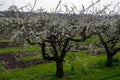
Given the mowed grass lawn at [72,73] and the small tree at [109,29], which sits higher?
the small tree at [109,29]

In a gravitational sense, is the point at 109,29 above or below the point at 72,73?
above

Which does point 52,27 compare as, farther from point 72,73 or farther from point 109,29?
point 109,29

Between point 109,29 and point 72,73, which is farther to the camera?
point 109,29

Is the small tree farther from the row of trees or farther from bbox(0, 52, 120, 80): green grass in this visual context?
bbox(0, 52, 120, 80): green grass

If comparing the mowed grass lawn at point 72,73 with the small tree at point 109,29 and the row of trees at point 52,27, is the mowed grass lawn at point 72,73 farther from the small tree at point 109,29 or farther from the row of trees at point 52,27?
the small tree at point 109,29

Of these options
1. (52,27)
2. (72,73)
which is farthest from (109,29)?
(52,27)

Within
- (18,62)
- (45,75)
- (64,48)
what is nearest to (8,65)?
(18,62)

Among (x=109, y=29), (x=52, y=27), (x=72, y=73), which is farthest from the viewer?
(x=109, y=29)

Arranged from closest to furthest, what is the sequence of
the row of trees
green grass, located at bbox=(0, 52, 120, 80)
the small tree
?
the row of trees
the small tree
green grass, located at bbox=(0, 52, 120, 80)

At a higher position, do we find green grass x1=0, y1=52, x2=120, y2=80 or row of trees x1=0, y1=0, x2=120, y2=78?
row of trees x1=0, y1=0, x2=120, y2=78

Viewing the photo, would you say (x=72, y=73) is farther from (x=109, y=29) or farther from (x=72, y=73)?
(x=109, y=29)

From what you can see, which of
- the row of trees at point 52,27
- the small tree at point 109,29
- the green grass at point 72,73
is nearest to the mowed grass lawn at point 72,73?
the green grass at point 72,73

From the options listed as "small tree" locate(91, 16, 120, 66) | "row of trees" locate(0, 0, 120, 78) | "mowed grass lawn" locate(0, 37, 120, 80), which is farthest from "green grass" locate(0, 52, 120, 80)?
"small tree" locate(91, 16, 120, 66)

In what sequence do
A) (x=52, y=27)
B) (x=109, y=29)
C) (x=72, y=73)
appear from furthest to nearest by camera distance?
(x=109, y=29) → (x=72, y=73) → (x=52, y=27)
